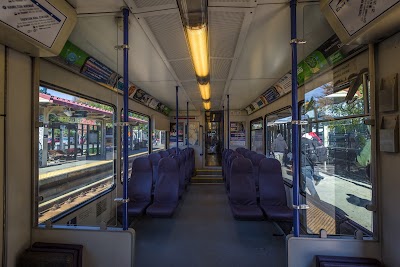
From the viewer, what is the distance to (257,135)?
6.73 meters

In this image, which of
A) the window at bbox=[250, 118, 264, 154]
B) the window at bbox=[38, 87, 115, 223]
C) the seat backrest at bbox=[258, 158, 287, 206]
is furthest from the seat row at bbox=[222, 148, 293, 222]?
the window at bbox=[250, 118, 264, 154]

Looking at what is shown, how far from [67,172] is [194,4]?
250 cm

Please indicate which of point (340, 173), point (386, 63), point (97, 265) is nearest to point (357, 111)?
point (386, 63)

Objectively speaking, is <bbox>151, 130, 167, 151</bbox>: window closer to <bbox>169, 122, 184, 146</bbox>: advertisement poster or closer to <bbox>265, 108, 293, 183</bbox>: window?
<bbox>169, 122, 184, 146</bbox>: advertisement poster

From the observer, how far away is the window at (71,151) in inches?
83.0

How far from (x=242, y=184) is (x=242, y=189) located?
0.26 feet

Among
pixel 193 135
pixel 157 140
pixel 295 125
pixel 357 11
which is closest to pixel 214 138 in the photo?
pixel 193 135

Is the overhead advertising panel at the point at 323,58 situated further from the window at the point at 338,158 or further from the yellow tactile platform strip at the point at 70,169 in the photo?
the yellow tactile platform strip at the point at 70,169

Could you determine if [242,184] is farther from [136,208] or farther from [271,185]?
[136,208]

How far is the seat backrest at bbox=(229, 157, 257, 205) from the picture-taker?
3.34 m

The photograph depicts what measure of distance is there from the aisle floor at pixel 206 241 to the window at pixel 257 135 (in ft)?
9.60

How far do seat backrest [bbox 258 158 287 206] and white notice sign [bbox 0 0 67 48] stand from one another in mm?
3091

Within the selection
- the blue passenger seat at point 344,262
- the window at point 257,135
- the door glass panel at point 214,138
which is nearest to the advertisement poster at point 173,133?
the door glass panel at point 214,138

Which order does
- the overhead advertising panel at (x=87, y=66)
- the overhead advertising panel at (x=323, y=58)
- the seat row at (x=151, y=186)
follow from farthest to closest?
the seat row at (x=151, y=186), the overhead advertising panel at (x=87, y=66), the overhead advertising panel at (x=323, y=58)
